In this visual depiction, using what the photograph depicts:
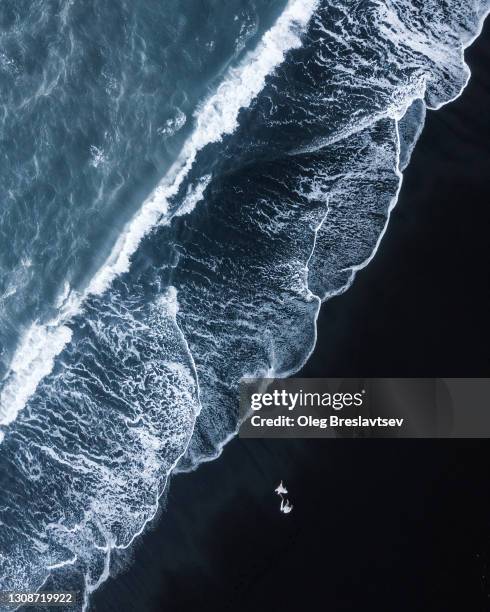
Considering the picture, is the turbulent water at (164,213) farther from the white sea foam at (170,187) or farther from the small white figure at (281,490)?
the small white figure at (281,490)

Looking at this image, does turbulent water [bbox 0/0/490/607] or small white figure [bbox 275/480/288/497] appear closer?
small white figure [bbox 275/480/288/497]

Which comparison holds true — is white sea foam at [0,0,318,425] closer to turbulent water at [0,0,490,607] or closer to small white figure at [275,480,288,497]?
turbulent water at [0,0,490,607]

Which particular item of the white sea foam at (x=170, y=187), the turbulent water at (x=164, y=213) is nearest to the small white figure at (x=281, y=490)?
the turbulent water at (x=164, y=213)

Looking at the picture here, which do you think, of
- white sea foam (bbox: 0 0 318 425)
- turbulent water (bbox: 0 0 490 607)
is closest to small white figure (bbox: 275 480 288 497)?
turbulent water (bbox: 0 0 490 607)

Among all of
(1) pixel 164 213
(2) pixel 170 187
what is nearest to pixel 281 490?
(1) pixel 164 213

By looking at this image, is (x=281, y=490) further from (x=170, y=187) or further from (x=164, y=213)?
(x=170, y=187)

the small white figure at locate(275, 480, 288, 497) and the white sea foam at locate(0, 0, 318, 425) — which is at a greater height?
the white sea foam at locate(0, 0, 318, 425)
